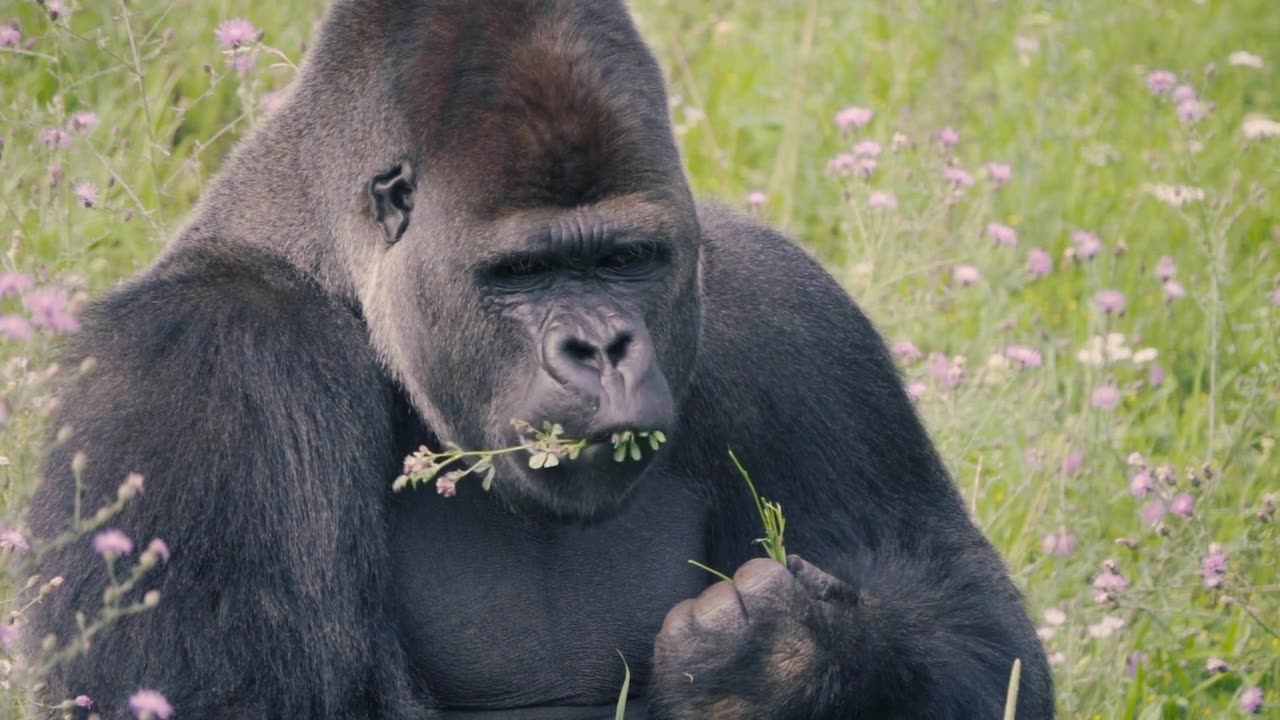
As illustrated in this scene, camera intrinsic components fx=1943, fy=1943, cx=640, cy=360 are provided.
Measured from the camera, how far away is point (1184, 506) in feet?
15.1

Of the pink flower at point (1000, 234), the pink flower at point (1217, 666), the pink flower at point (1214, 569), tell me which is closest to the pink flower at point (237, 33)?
the pink flower at point (1000, 234)

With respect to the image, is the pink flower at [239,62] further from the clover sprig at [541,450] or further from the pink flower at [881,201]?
the pink flower at [881,201]

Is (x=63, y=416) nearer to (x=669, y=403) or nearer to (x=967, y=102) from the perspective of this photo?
(x=669, y=403)

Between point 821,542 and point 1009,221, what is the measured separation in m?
3.09

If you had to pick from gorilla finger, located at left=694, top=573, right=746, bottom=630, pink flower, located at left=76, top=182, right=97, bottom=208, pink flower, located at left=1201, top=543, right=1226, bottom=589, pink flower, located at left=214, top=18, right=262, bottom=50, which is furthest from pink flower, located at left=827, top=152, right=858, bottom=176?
gorilla finger, located at left=694, top=573, right=746, bottom=630

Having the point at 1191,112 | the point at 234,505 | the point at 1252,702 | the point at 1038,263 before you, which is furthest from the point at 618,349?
the point at 1191,112

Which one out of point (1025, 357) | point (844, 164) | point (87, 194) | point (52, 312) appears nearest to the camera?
point (52, 312)

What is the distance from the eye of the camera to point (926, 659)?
371 centimetres

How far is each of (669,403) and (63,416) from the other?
3.55ft

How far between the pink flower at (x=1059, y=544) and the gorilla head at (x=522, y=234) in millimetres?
1697

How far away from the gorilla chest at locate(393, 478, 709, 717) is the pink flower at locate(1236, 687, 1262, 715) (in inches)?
58.5

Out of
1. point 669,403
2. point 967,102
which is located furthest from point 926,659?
point 967,102

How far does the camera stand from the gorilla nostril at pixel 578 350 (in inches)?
131

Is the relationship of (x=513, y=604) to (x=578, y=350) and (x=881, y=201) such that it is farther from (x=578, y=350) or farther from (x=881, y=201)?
(x=881, y=201)
